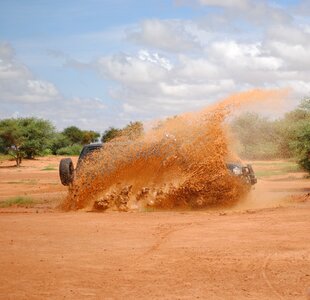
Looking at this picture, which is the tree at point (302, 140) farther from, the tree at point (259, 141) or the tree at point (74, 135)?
the tree at point (74, 135)

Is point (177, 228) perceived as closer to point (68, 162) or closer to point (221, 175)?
point (221, 175)

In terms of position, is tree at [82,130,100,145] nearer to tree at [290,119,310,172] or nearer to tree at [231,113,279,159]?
tree at [231,113,279,159]

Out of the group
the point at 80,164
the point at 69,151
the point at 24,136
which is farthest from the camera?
the point at 69,151

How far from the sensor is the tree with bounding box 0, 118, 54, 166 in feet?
200

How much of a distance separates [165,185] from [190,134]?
158cm

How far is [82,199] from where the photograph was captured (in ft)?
53.0

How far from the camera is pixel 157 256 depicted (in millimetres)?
9023

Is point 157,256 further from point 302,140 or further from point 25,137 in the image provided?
point 25,137

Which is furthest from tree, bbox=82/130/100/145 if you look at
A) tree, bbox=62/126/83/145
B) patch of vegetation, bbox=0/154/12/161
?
patch of vegetation, bbox=0/154/12/161

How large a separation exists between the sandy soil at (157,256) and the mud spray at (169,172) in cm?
139

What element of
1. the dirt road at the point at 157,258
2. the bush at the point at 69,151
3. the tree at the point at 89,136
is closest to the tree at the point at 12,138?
the bush at the point at 69,151

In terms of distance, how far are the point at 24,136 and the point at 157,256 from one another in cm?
5531

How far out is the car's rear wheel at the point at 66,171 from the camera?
53.4 feet

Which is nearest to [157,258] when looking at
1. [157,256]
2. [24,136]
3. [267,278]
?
[157,256]
